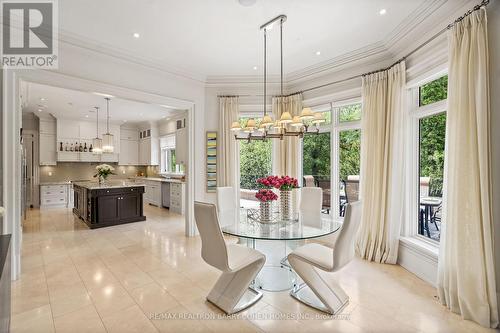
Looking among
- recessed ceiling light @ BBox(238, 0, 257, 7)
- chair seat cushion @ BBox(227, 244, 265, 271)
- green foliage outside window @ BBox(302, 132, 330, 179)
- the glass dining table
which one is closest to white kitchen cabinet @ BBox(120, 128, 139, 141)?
green foliage outside window @ BBox(302, 132, 330, 179)

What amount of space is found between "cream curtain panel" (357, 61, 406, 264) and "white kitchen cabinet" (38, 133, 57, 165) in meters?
9.30

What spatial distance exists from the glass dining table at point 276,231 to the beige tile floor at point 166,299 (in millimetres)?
365

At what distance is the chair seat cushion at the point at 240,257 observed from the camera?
2.27 meters

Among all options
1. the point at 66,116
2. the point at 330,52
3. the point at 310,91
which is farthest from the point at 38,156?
the point at 330,52

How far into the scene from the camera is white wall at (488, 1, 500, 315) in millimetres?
2131

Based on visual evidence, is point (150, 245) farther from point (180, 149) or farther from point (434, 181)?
point (434, 181)

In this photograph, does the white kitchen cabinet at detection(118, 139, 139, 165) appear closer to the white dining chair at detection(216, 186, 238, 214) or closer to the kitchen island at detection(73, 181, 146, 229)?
the kitchen island at detection(73, 181, 146, 229)

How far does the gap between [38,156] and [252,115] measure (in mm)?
7474

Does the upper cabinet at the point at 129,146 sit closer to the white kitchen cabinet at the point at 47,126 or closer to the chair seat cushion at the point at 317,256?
the white kitchen cabinet at the point at 47,126

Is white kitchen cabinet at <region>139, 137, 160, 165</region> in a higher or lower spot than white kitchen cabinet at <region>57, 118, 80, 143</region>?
lower

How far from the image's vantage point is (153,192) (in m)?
8.20

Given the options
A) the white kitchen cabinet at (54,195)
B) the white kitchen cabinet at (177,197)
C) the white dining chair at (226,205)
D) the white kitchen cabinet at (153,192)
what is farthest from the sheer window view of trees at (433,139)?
the white kitchen cabinet at (54,195)

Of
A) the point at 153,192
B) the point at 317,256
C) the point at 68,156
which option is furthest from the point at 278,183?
the point at 68,156

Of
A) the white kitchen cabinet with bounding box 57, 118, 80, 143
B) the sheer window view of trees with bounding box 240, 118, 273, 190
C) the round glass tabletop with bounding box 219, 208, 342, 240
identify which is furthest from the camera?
the white kitchen cabinet with bounding box 57, 118, 80, 143
